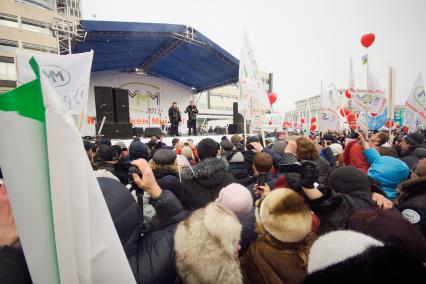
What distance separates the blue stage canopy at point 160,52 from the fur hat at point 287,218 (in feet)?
40.0

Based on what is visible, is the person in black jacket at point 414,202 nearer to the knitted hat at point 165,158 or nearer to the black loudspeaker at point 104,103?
the knitted hat at point 165,158

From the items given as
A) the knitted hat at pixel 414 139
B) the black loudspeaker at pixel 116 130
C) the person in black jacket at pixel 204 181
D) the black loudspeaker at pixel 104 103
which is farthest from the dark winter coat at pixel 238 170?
the black loudspeaker at pixel 104 103

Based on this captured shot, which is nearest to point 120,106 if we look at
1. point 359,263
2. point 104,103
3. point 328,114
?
point 104,103

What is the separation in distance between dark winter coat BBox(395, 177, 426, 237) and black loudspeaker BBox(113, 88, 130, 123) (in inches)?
411

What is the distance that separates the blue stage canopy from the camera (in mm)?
11367

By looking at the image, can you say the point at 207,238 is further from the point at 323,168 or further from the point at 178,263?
the point at 323,168

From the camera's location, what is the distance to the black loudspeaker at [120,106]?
411 inches

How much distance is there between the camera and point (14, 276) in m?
0.78

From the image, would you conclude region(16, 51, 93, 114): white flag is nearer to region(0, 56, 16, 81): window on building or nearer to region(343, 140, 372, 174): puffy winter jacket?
region(343, 140, 372, 174): puffy winter jacket

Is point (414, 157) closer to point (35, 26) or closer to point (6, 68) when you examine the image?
point (6, 68)

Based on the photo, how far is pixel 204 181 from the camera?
2.18 meters

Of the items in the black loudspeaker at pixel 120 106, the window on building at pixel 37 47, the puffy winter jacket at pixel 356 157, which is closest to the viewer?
the puffy winter jacket at pixel 356 157

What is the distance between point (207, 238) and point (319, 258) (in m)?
0.45

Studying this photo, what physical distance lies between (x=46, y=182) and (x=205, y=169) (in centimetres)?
157
